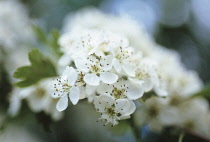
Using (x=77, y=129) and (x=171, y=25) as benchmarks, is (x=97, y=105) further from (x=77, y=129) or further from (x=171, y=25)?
(x=171, y=25)

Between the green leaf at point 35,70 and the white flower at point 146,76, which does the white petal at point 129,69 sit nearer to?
the white flower at point 146,76

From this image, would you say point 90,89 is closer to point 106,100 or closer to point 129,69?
point 106,100

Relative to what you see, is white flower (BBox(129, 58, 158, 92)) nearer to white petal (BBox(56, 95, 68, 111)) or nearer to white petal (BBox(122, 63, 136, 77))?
white petal (BBox(122, 63, 136, 77))

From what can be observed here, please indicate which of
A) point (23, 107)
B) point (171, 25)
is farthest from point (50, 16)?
point (23, 107)

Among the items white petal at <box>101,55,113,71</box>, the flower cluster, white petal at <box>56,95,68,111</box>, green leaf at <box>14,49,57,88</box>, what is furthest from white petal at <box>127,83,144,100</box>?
green leaf at <box>14,49,57,88</box>

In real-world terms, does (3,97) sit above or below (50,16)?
below

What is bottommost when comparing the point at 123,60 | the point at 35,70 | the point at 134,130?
the point at 134,130

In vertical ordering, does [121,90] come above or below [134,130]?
above

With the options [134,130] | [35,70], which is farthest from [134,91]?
[35,70]
